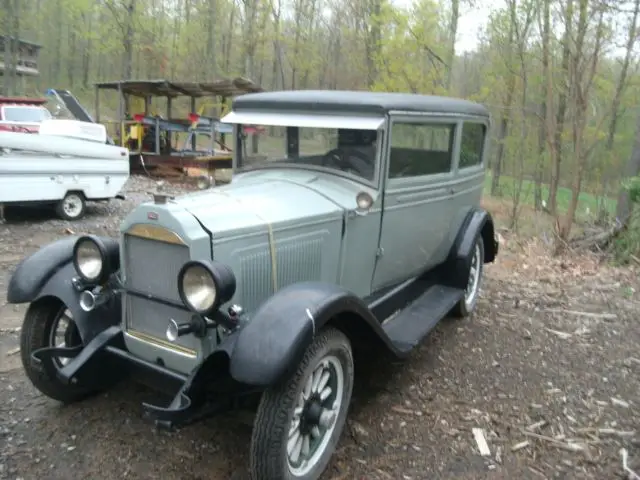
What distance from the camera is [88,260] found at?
3092 mm

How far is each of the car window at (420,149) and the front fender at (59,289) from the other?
1.97m

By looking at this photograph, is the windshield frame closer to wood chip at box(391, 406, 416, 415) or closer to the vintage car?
the vintage car

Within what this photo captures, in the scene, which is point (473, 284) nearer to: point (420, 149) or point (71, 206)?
point (420, 149)

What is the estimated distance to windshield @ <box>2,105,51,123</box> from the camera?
31.5 feet

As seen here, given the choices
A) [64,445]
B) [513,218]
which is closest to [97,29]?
[513,218]

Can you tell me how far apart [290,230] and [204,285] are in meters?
0.72

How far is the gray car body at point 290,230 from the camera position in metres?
2.81

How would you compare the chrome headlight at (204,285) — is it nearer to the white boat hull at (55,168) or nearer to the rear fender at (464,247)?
the rear fender at (464,247)

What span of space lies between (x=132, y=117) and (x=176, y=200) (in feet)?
45.8

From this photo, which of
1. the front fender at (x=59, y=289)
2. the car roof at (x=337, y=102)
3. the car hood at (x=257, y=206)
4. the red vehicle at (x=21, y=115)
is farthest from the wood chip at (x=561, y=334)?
the red vehicle at (x=21, y=115)

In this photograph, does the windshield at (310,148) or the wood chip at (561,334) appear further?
the wood chip at (561,334)

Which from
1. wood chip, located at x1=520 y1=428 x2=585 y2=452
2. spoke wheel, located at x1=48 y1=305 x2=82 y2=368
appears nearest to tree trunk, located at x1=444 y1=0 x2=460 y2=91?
wood chip, located at x1=520 y1=428 x2=585 y2=452

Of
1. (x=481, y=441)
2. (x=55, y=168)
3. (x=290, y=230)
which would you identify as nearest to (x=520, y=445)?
(x=481, y=441)

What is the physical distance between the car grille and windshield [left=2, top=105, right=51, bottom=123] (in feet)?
26.9
